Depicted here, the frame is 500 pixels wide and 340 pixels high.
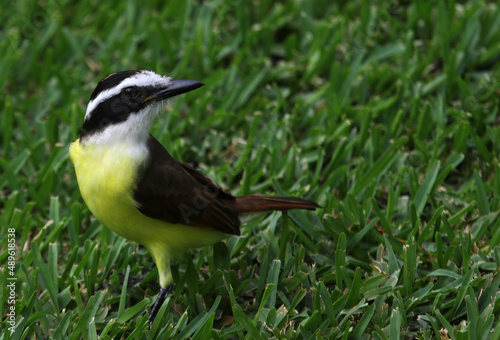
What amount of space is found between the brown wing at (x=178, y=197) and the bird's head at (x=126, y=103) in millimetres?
195

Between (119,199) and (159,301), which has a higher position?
(119,199)

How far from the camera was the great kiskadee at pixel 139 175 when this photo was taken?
3.47 m

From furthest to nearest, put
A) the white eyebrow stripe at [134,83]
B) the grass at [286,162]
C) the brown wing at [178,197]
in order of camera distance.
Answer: the grass at [286,162]
the brown wing at [178,197]
the white eyebrow stripe at [134,83]

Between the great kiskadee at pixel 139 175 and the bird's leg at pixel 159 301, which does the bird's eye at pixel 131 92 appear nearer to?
the great kiskadee at pixel 139 175

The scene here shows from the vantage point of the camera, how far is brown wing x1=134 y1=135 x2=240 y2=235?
3541 mm

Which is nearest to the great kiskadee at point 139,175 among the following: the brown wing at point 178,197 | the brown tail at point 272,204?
the brown wing at point 178,197

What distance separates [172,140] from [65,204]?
1.02 metres

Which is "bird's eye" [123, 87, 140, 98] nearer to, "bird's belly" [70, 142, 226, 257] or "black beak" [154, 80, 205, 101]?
"black beak" [154, 80, 205, 101]

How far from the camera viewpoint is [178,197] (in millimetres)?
3664

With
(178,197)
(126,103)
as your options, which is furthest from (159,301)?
(126,103)

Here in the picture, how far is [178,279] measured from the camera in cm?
408

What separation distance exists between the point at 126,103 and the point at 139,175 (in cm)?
40

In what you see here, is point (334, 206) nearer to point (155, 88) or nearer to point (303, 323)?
point (303, 323)

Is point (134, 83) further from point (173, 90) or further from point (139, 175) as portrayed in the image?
point (139, 175)
